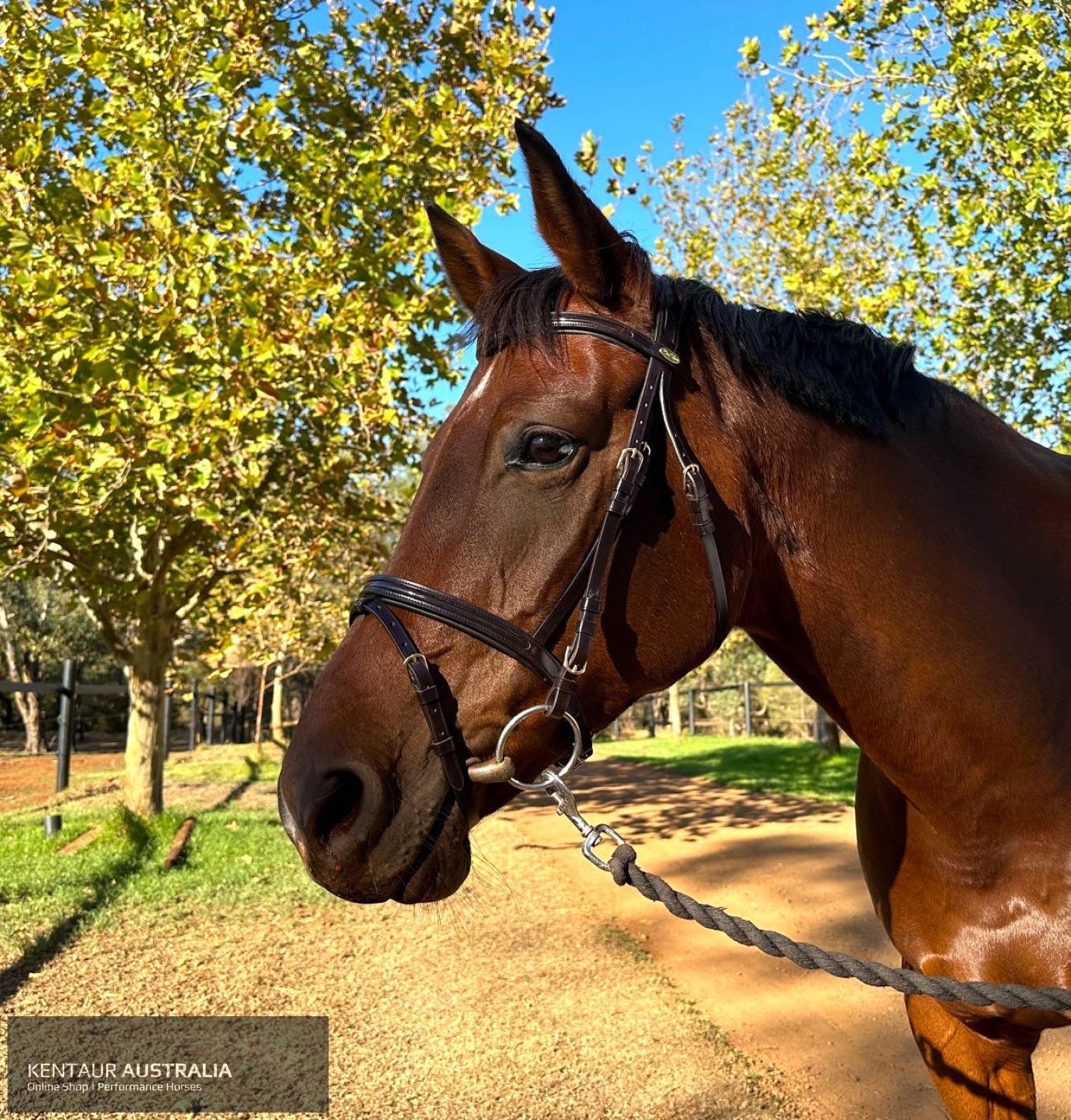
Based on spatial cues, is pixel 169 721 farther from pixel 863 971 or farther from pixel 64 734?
pixel 863 971

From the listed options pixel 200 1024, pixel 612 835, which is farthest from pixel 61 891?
pixel 612 835

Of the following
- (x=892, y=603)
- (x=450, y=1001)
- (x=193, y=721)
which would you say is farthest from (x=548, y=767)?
(x=193, y=721)

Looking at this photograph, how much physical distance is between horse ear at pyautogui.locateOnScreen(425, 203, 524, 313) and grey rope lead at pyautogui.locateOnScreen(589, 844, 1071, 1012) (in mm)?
1377

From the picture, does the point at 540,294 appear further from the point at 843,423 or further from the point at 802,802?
the point at 802,802

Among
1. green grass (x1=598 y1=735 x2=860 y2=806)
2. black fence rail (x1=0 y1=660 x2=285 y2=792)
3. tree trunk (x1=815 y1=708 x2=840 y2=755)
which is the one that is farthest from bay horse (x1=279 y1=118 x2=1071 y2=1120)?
black fence rail (x1=0 y1=660 x2=285 y2=792)

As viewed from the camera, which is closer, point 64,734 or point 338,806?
point 338,806

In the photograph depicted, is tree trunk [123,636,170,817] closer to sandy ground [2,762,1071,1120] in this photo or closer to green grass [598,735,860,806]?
sandy ground [2,762,1071,1120]

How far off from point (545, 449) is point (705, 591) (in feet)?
1.38

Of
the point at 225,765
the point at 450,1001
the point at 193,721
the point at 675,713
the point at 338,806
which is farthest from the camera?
the point at 675,713

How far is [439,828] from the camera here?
1545mm

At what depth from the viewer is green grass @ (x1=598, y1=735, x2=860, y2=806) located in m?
12.7
